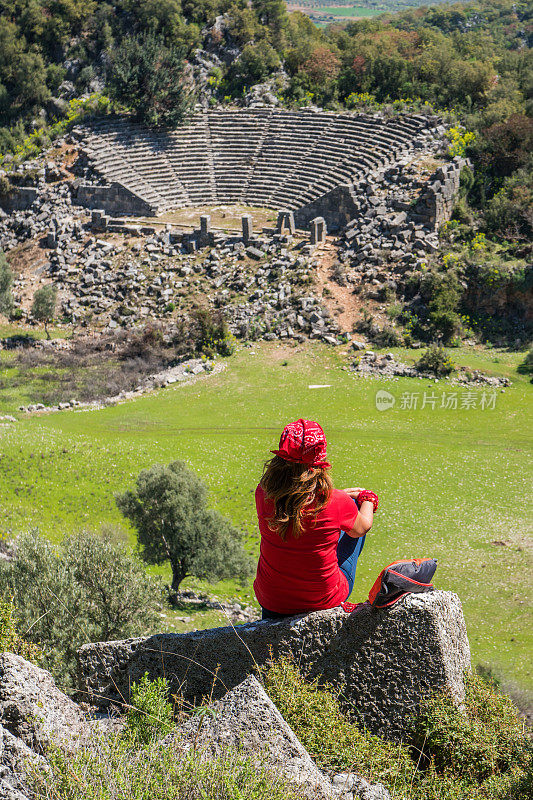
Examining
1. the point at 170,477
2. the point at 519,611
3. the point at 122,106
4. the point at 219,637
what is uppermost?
the point at 122,106

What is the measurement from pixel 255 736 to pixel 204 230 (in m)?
41.3

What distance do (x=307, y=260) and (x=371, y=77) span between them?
19240 millimetres

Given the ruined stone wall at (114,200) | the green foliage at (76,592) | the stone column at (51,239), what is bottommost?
the green foliage at (76,592)

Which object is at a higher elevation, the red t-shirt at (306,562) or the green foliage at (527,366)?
the red t-shirt at (306,562)

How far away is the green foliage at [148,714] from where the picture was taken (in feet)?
21.2

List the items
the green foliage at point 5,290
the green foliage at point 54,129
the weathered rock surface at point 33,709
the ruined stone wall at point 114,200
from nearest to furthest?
the weathered rock surface at point 33,709, the green foliage at point 5,290, the ruined stone wall at point 114,200, the green foliage at point 54,129

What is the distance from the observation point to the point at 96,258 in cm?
4597

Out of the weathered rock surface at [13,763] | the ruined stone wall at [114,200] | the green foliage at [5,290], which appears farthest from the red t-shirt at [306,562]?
the ruined stone wall at [114,200]

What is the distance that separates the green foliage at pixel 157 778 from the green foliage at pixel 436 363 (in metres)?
29.8

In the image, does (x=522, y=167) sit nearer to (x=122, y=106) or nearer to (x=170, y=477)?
(x=122, y=106)

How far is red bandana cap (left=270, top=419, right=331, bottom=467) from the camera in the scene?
615 cm

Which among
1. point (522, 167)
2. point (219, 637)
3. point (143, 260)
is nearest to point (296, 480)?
point (219, 637)

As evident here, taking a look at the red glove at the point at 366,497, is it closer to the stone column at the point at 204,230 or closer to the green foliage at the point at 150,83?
the stone column at the point at 204,230

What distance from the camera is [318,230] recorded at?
142ft
